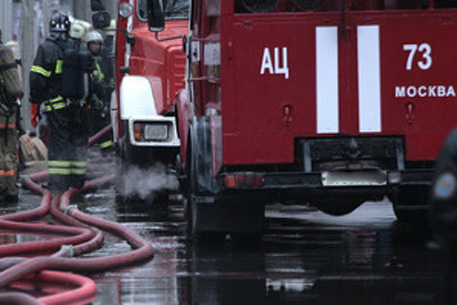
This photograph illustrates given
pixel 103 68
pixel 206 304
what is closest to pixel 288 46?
pixel 206 304

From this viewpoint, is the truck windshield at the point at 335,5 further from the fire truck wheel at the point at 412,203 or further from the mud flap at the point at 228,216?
the mud flap at the point at 228,216

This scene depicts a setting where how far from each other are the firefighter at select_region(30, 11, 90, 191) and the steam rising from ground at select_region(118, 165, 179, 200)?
25.1 inches

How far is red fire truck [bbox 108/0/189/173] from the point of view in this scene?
13633 mm

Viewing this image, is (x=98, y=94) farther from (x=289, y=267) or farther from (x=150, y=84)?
(x=289, y=267)

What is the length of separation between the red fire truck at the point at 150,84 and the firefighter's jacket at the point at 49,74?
751 millimetres

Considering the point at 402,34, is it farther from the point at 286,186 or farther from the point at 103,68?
the point at 103,68

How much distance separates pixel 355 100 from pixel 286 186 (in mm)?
807

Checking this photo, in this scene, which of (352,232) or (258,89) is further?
(352,232)

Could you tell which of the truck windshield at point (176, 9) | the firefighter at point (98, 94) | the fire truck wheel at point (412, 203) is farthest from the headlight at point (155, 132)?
the fire truck wheel at point (412, 203)

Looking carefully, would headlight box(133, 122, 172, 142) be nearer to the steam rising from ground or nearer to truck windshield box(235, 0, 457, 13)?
the steam rising from ground

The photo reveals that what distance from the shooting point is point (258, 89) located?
32.3ft

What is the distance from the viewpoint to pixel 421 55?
9828 millimetres

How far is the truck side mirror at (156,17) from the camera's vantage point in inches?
482

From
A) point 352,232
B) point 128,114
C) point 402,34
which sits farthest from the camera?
point 128,114
